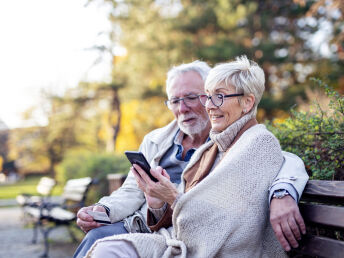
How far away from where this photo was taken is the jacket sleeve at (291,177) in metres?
2.06

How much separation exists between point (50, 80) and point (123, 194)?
1171 inches

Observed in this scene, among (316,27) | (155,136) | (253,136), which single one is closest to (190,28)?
(316,27)

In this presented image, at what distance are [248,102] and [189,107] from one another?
104cm

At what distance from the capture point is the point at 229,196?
6.97ft

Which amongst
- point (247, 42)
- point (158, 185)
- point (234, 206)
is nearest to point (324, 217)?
point (234, 206)

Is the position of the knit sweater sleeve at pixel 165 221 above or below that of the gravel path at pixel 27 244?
above

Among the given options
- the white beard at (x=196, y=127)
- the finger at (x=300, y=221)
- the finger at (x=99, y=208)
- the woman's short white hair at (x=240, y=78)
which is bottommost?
the finger at (x=99, y=208)

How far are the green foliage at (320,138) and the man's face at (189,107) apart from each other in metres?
0.68

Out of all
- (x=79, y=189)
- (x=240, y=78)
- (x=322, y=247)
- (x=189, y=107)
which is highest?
(x=240, y=78)

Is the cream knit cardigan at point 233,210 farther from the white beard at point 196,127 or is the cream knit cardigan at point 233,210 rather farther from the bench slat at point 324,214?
the white beard at point 196,127

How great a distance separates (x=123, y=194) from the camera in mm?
3297

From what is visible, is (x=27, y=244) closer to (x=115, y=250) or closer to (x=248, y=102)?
(x=115, y=250)

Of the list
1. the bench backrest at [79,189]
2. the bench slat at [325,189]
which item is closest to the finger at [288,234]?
the bench slat at [325,189]

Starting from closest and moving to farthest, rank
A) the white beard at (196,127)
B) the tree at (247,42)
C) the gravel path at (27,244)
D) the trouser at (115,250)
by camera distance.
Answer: the trouser at (115,250) < the white beard at (196,127) < the gravel path at (27,244) < the tree at (247,42)
